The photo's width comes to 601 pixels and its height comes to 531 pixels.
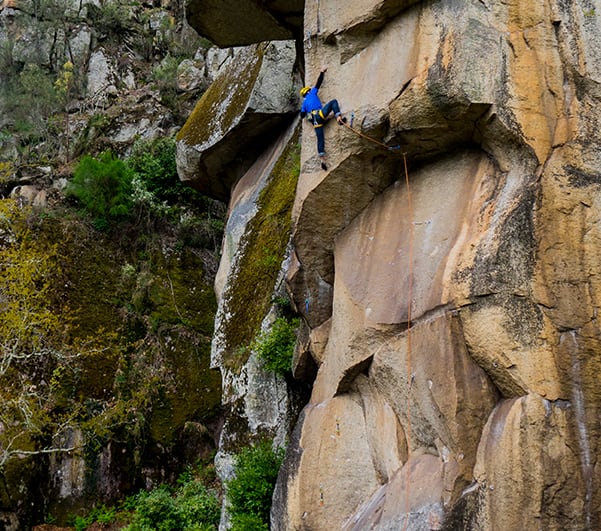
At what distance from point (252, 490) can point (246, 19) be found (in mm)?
9996

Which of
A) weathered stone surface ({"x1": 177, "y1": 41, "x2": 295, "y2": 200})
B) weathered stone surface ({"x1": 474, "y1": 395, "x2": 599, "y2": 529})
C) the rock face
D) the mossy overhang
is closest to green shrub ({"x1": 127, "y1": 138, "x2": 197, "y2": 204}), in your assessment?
weathered stone surface ({"x1": 177, "y1": 41, "x2": 295, "y2": 200})

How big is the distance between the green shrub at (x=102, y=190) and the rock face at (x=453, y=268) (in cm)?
1250

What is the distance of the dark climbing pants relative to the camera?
1084cm

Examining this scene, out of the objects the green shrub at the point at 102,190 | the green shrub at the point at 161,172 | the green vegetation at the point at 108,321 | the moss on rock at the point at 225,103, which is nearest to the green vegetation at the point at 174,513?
the green vegetation at the point at 108,321

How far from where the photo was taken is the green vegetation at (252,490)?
11.6 metres

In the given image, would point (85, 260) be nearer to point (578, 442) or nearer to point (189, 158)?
point (189, 158)

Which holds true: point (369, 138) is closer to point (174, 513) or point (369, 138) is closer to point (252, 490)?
point (252, 490)

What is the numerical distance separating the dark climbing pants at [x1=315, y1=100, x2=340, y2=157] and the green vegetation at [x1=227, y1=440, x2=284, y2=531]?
5698mm

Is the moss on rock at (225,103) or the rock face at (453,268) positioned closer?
the rock face at (453,268)

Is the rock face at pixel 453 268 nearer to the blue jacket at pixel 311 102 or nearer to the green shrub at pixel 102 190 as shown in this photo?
the blue jacket at pixel 311 102

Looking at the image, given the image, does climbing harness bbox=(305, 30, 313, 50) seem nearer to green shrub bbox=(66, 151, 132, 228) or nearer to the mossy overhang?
the mossy overhang

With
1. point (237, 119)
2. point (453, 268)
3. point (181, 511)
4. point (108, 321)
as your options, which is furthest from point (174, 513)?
point (237, 119)

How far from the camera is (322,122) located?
10914mm

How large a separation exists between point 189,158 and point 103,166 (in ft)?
15.7
